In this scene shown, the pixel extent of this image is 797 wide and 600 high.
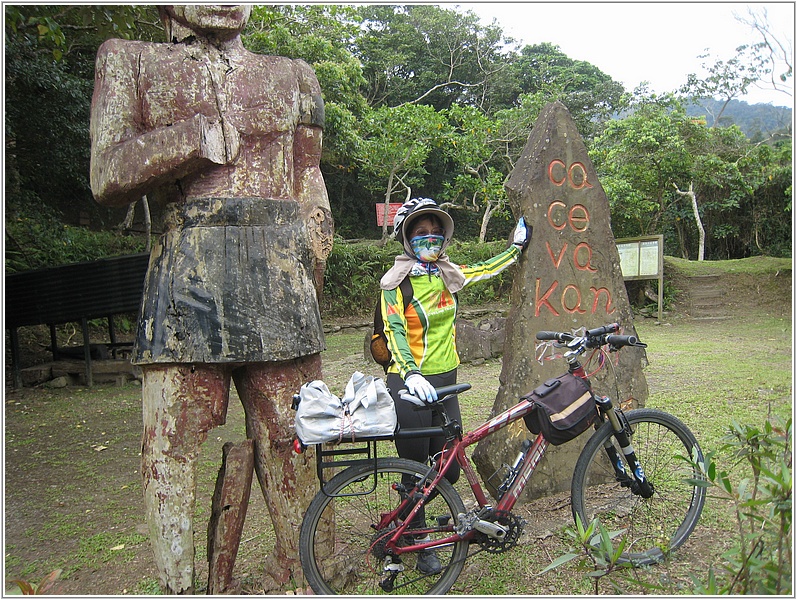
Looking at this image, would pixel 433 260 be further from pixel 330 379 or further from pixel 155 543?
pixel 330 379

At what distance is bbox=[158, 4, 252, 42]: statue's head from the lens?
274 centimetres

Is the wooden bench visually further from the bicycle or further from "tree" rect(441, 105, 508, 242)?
"tree" rect(441, 105, 508, 242)

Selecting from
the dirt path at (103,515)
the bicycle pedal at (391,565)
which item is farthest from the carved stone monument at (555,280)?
the bicycle pedal at (391,565)

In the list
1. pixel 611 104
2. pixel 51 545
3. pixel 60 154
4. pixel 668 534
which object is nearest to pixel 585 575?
pixel 668 534

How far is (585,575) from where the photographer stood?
9.71ft

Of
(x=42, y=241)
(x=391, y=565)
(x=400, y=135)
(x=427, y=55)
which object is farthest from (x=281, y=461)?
(x=427, y=55)

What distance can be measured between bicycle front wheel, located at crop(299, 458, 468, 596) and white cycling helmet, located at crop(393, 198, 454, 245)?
1.07 m

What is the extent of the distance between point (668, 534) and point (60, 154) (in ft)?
35.7

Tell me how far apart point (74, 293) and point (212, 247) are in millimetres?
5865


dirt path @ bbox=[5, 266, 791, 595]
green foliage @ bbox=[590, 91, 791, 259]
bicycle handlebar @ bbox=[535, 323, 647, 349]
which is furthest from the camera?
green foliage @ bbox=[590, 91, 791, 259]

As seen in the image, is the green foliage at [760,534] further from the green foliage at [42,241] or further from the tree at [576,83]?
the tree at [576,83]

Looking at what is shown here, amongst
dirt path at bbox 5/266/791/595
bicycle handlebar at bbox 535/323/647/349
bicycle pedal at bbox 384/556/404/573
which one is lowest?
dirt path at bbox 5/266/791/595

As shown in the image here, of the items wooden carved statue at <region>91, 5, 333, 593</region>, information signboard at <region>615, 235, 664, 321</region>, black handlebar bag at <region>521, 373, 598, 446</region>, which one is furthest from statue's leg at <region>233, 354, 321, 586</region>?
information signboard at <region>615, 235, 664, 321</region>

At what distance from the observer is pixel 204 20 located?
9.00ft
